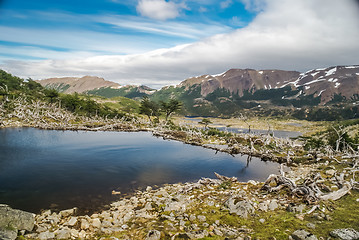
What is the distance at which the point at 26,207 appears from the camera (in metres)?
17.2

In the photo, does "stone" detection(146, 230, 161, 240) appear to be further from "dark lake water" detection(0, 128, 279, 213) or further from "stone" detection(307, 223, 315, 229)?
"stone" detection(307, 223, 315, 229)

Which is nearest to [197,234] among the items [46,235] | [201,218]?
[201,218]

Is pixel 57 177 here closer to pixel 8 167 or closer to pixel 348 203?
pixel 8 167

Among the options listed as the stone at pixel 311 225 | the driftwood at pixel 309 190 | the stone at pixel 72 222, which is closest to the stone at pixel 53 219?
the stone at pixel 72 222

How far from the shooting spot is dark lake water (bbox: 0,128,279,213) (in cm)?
1950

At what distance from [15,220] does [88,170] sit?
16.6 m

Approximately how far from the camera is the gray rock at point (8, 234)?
10.7 m

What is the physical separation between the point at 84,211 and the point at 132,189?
6.08 metres

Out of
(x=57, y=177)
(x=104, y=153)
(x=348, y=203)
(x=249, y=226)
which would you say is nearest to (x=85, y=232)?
(x=249, y=226)

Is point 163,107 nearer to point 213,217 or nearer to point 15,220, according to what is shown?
point 213,217

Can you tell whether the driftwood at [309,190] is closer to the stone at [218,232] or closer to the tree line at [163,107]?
the stone at [218,232]

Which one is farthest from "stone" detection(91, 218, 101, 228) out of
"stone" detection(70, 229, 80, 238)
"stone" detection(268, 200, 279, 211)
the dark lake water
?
"stone" detection(268, 200, 279, 211)

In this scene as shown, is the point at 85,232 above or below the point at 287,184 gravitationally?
below

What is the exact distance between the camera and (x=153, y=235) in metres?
11.4
